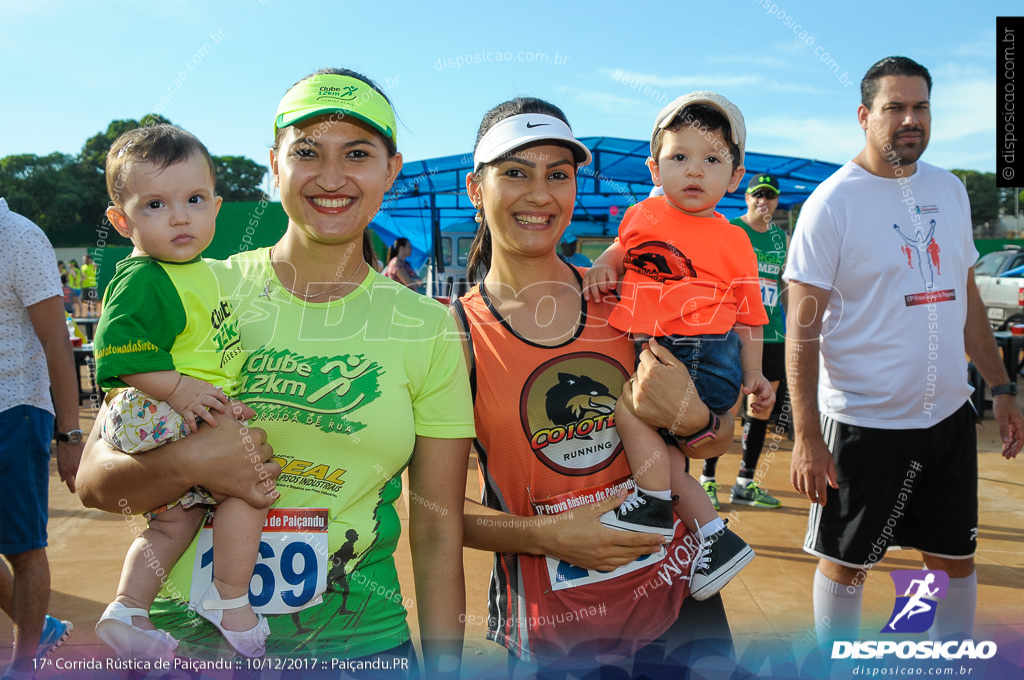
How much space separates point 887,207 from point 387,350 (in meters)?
2.33

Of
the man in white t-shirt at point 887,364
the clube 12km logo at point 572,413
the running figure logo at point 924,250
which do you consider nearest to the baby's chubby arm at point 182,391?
the clube 12km logo at point 572,413

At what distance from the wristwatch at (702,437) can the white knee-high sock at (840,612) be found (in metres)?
1.37

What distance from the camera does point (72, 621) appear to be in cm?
330

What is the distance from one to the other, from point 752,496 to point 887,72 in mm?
3133

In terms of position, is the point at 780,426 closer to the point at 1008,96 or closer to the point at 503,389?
the point at 1008,96

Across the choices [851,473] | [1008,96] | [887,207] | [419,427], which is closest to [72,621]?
[419,427]

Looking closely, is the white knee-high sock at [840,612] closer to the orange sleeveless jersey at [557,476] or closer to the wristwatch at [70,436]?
the orange sleeveless jersey at [557,476]

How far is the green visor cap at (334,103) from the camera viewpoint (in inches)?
61.6

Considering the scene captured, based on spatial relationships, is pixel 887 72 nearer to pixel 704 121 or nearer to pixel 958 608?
pixel 704 121

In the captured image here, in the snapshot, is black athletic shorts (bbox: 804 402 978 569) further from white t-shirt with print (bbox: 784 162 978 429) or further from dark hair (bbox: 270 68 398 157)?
dark hair (bbox: 270 68 398 157)

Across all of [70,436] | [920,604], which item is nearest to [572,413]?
[920,604]

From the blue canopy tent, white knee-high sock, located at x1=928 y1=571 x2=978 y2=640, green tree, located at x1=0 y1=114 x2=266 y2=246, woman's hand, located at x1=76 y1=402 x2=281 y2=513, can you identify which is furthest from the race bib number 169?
green tree, located at x1=0 y1=114 x2=266 y2=246

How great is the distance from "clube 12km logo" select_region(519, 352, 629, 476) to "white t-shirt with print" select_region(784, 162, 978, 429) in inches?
57.7

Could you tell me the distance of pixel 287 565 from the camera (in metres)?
1.50
